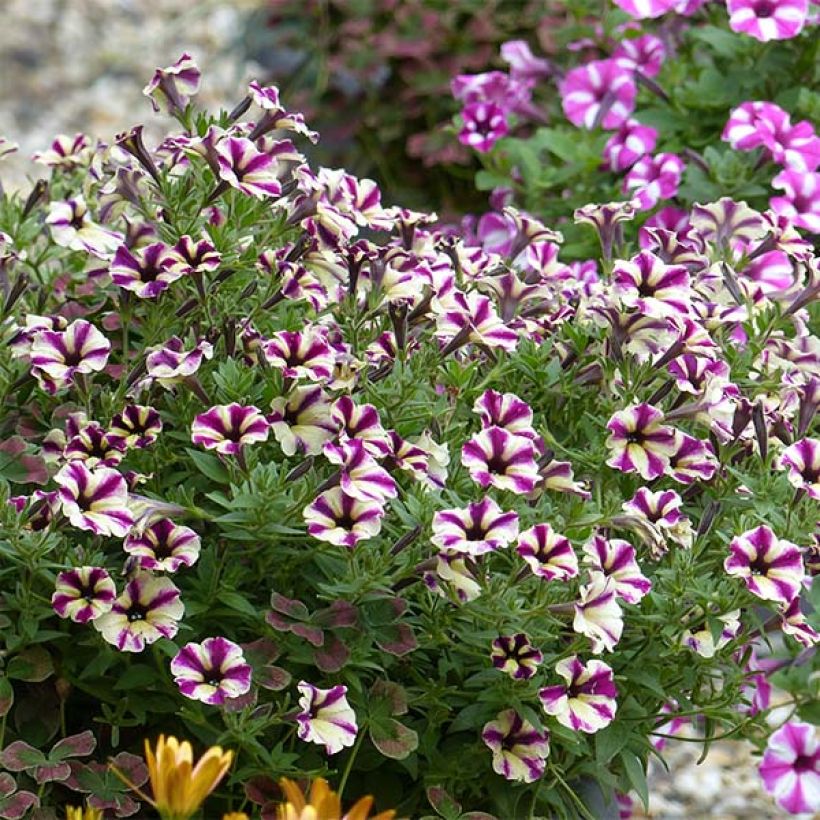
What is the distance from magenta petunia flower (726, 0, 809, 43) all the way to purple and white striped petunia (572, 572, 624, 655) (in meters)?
1.10

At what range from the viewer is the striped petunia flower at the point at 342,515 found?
1285 millimetres

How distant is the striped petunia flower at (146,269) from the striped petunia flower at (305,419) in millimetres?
158

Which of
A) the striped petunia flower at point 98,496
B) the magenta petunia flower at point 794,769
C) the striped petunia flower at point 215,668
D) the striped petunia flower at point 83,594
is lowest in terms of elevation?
the magenta petunia flower at point 794,769

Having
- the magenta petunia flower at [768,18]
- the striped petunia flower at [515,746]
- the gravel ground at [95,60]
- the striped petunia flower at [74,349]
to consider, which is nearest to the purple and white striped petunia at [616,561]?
the striped petunia flower at [515,746]

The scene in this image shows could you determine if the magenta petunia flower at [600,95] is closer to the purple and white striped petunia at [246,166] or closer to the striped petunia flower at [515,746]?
the purple and white striped petunia at [246,166]

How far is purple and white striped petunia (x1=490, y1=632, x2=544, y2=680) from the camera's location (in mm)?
1338

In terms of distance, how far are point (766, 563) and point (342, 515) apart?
0.39 m

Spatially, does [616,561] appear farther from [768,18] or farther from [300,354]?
[768,18]

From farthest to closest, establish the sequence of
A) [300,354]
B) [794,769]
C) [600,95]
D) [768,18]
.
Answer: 1. [600,95]
2. [768,18]
3. [794,769]
4. [300,354]

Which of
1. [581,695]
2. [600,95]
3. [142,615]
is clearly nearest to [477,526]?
[581,695]

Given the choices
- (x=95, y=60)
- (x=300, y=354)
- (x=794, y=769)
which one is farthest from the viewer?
(x=95, y=60)

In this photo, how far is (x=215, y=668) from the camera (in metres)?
1.33

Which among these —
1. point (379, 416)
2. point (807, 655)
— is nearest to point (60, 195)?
point (379, 416)

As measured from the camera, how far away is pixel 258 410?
55.4 inches
